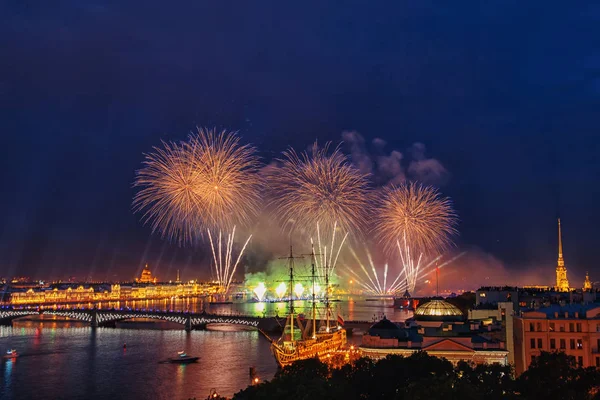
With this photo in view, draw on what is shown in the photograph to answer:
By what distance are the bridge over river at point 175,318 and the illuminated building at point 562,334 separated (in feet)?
215

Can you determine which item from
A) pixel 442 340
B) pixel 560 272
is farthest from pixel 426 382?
pixel 560 272

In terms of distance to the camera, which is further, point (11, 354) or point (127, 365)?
point (11, 354)

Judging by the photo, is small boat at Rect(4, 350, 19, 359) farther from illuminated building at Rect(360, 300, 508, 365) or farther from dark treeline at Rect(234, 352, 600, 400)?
dark treeline at Rect(234, 352, 600, 400)

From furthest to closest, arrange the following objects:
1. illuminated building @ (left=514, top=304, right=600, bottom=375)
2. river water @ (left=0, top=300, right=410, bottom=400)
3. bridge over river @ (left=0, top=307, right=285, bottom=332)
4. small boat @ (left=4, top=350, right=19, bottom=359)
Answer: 1. bridge over river @ (left=0, top=307, right=285, bottom=332)
2. small boat @ (left=4, top=350, right=19, bottom=359)
3. river water @ (left=0, top=300, right=410, bottom=400)
4. illuminated building @ (left=514, top=304, right=600, bottom=375)

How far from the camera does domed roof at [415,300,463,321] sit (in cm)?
5834

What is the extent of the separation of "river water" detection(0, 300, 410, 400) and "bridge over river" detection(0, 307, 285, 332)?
3.15m

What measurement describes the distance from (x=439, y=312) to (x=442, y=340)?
1195cm

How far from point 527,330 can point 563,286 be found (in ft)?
392

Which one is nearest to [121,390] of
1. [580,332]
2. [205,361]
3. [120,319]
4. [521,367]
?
[205,361]

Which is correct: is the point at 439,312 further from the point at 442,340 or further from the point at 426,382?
the point at 426,382

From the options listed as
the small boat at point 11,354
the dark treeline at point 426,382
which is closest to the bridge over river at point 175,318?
the small boat at point 11,354

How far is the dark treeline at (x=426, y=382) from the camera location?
80.0 feet

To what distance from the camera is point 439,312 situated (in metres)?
59.3

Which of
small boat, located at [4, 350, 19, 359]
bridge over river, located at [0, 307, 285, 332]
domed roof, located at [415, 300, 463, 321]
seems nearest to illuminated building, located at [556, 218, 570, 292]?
bridge over river, located at [0, 307, 285, 332]
